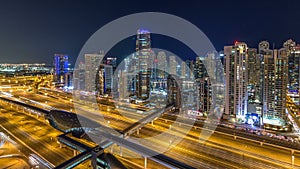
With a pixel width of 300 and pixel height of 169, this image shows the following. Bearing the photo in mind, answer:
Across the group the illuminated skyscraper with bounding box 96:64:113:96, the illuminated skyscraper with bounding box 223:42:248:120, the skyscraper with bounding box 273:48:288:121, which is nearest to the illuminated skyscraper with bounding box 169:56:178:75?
the illuminated skyscraper with bounding box 96:64:113:96

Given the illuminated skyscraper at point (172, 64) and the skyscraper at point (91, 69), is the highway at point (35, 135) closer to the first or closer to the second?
the skyscraper at point (91, 69)

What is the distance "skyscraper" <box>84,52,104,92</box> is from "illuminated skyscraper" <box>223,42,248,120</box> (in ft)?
30.3

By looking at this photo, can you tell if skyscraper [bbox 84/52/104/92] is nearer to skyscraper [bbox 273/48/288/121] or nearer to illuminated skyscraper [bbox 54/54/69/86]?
illuminated skyscraper [bbox 54/54/69/86]

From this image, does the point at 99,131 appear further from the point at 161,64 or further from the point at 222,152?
the point at 161,64

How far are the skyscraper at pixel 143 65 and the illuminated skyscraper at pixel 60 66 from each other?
31.4ft

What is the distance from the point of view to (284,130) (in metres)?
6.64

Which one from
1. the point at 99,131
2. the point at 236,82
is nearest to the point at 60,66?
the point at 99,131

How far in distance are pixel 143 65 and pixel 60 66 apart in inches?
466

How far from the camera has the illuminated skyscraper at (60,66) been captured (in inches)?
730

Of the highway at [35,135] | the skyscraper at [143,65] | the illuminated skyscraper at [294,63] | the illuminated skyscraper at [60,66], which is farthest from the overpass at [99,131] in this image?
the illuminated skyscraper at [60,66]

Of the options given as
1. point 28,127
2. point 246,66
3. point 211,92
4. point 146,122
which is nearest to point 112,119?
point 146,122

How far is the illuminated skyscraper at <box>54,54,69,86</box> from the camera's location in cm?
1855

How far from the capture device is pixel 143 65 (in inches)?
485

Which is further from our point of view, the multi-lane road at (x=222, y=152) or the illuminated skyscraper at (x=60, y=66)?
the illuminated skyscraper at (x=60, y=66)
